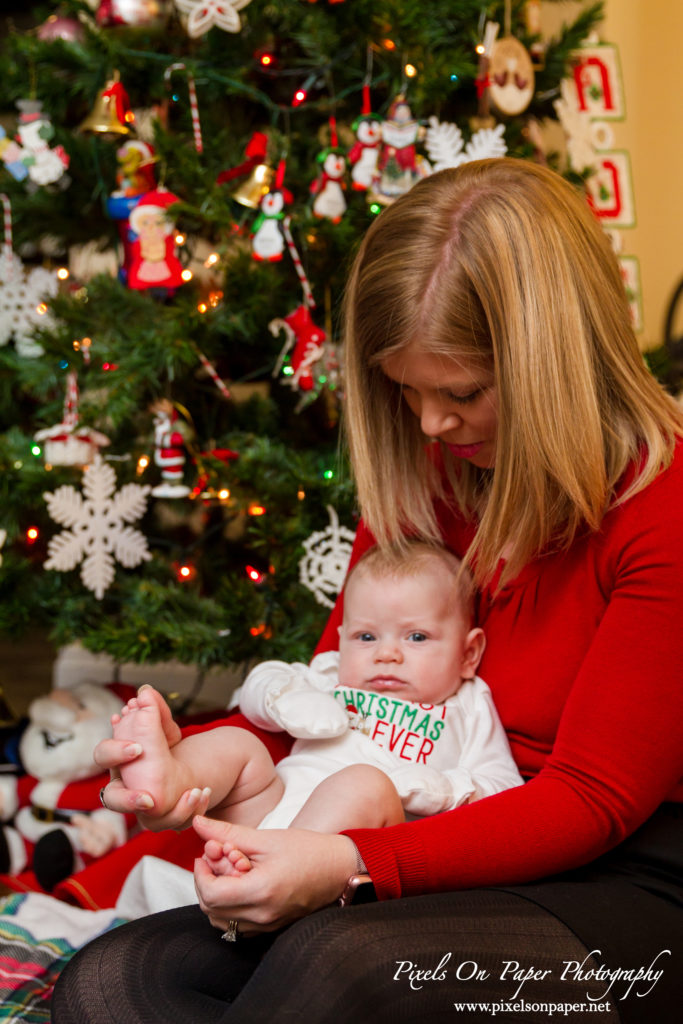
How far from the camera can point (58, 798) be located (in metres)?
1.97

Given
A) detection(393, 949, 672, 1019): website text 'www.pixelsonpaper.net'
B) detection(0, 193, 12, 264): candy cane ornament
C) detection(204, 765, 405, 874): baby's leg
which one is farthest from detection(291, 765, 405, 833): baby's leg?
detection(0, 193, 12, 264): candy cane ornament

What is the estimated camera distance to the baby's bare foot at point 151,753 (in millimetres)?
1039

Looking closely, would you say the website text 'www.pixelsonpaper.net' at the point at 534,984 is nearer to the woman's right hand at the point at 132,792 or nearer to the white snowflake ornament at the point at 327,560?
the woman's right hand at the point at 132,792

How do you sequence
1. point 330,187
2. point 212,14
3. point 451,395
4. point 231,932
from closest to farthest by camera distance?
point 231,932, point 451,395, point 212,14, point 330,187

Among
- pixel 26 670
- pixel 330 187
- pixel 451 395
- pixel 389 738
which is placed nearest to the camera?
pixel 451 395

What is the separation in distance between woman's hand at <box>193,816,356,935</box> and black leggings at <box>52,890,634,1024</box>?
29 mm

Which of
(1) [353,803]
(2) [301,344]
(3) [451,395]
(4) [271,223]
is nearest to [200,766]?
(1) [353,803]

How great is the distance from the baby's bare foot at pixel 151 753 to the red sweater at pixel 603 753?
22 cm

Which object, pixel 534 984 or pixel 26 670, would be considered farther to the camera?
pixel 26 670

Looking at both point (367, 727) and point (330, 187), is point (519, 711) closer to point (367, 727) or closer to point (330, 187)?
point (367, 727)

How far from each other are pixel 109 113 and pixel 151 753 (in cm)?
140

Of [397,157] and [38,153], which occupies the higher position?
[38,153]

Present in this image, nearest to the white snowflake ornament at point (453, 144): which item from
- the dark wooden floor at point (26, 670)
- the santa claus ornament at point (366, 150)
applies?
the santa claus ornament at point (366, 150)

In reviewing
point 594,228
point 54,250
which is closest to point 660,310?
point 54,250
